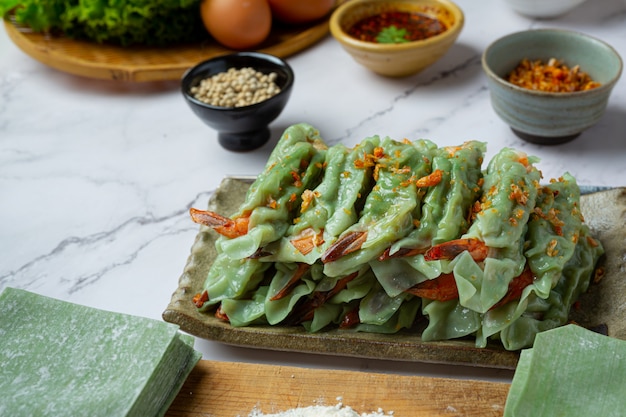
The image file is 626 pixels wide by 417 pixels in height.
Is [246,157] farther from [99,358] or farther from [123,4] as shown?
[99,358]

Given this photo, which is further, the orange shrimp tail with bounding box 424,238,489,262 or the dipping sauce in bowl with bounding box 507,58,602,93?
the dipping sauce in bowl with bounding box 507,58,602,93

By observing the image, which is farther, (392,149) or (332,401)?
(392,149)

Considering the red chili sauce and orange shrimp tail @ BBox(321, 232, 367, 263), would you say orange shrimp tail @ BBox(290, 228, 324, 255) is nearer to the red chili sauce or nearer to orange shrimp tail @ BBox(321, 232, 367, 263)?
orange shrimp tail @ BBox(321, 232, 367, 263)

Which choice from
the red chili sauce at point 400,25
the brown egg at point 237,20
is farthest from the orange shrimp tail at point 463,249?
the brown egg at point 237,20

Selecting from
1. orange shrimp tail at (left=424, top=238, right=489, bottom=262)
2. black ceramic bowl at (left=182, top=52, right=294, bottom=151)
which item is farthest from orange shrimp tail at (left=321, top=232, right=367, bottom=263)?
black ceramic bowl at (left=182, top=52, right=294, bottom=151)

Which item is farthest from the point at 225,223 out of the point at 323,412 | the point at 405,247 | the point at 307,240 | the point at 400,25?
the point at 400,25

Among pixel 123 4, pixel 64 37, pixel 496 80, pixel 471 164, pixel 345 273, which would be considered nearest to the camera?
pixel 345 273

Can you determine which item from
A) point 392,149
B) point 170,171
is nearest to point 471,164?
point 392,149
